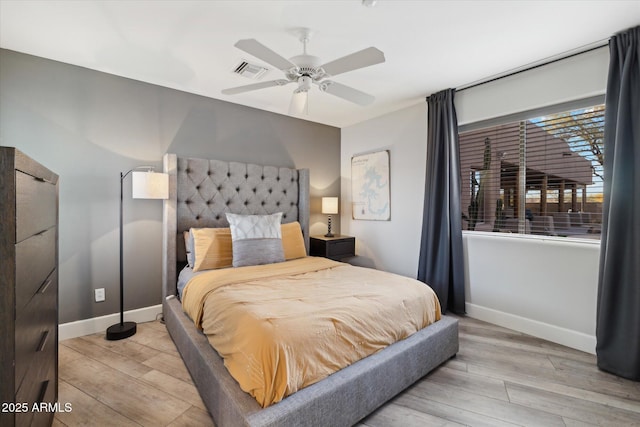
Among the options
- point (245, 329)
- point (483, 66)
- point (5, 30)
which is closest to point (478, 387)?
point (245, 329)

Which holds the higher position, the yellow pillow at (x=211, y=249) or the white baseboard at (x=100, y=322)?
the yellow pillow at (x=211, y=249)

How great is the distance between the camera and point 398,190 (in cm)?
379

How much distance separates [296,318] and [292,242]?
72.1 inches

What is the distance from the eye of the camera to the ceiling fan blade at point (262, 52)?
5.40ft

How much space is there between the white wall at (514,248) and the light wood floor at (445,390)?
0.99 feet

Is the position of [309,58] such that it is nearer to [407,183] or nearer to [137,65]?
[137,65]

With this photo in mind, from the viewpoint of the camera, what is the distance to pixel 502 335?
269 cm

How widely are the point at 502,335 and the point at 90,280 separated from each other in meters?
3.85

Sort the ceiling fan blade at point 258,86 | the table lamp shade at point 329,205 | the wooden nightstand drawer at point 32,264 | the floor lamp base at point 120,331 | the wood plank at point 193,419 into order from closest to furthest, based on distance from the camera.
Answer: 1. the wooden nightstand drawer at point 32,264
2. the wood plank at point 193,419
3. the ceiling fan blade at point 258,86
4. the floor lamp base at point 120,331
5. the table lamp shade at point 329,205

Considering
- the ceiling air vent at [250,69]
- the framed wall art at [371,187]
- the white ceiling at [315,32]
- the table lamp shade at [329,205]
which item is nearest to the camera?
the white ceiling at [315,32]

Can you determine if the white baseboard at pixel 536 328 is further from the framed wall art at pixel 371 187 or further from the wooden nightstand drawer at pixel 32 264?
the wooden nightstand drawer at pixel 32 264

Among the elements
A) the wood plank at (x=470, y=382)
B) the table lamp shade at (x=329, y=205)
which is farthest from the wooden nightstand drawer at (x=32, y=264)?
the table lamp shade at (x=329, y=205)

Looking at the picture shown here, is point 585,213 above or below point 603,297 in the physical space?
above

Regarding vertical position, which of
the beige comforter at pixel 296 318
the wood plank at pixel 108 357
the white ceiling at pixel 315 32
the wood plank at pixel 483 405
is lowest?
the wood plank at pixel 108 357
